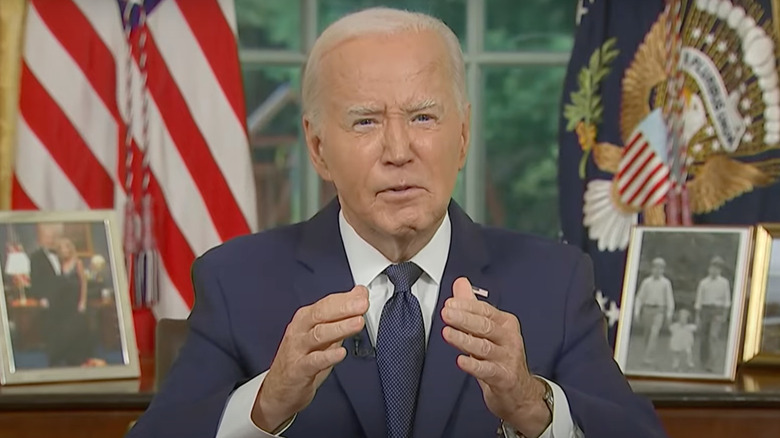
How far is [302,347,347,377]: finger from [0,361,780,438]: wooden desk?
106cm

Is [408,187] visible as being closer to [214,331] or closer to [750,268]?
[214,331]

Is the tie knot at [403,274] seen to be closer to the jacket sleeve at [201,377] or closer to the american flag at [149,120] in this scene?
the jacket sleeve at [201,377]

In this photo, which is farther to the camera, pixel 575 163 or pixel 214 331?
pixel 575 163

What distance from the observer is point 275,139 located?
3.37 metres

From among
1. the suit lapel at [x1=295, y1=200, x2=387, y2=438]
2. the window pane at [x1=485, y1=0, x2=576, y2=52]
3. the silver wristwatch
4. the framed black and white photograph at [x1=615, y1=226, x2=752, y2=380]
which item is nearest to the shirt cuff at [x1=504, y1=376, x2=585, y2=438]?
the silver wristwatch

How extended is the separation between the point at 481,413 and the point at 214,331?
44 cm

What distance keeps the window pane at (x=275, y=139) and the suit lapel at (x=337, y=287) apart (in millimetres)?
1328

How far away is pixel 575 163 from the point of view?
9.96 ft

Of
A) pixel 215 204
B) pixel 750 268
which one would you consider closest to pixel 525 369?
pixel 750 268

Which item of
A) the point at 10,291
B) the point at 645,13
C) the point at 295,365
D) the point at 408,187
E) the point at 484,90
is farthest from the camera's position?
the point at 484,90

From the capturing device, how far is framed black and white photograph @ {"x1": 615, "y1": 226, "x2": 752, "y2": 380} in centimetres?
271

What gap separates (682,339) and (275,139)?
1.27m

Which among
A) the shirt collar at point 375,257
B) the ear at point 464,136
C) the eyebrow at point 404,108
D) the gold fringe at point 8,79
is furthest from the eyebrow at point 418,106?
the gold fringe at point 8,79

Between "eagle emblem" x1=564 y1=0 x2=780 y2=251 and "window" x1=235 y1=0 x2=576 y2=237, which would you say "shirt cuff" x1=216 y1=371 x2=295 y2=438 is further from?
"window" x1=235 y1=0 x2=576 y2=237
